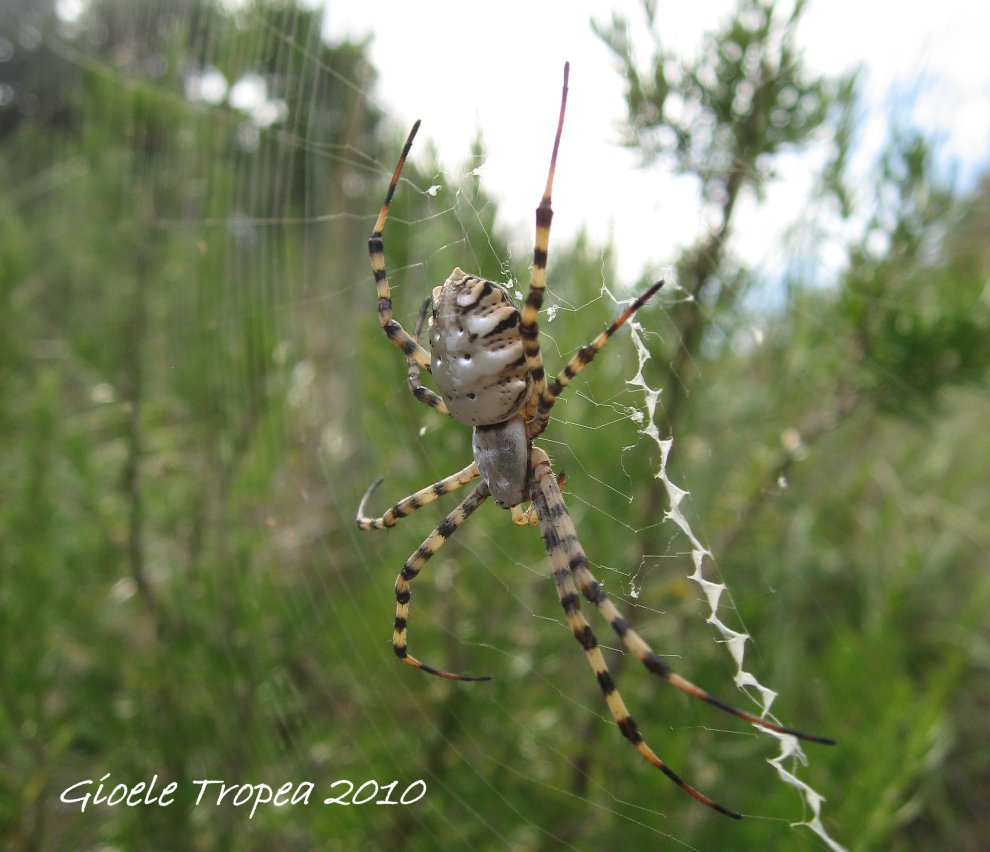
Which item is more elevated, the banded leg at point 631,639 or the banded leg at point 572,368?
the banded leg at point 572,368

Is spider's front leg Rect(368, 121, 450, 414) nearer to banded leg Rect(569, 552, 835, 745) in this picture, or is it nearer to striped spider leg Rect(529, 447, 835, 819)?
striped spider leg Rect(529, 447, 835, 819)

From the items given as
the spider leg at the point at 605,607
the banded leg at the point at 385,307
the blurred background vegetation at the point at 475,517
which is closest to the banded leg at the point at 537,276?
the blurred background vegetation at the point at 475,517

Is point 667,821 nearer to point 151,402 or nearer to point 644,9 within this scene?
point 644,9

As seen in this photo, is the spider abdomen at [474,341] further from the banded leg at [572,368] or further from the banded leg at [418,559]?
the banded leg at [418,559]

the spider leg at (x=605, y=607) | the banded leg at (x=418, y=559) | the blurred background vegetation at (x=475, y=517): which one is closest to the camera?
the spider leg at (x=605, y=607)

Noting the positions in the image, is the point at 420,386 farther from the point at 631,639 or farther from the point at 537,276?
the point at 631,639

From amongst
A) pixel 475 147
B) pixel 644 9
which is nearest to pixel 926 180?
pixel 644 9

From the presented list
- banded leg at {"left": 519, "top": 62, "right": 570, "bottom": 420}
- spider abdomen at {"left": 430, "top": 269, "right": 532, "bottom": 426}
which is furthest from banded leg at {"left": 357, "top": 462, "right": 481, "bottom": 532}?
banded leg at {"left": 519, "top": 62, "right": 570, "bottom": 420}
